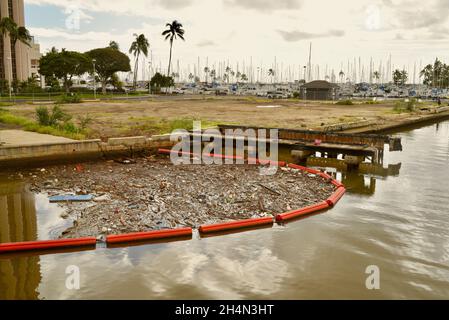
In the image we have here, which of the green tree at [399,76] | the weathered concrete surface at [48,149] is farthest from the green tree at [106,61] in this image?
the green tree at [399,76]

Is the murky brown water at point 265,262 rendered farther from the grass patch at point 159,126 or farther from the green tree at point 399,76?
the green tree at point 399,76

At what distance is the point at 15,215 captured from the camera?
533 inches

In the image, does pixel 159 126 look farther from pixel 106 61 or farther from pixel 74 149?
pixel 106 61

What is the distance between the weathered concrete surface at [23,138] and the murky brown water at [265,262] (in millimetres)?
8372

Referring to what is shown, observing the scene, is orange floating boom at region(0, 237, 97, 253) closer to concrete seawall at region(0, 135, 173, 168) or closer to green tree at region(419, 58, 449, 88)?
concrete seawall at region(0, 135, 173, 168)

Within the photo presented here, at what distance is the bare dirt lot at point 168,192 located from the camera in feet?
40.9

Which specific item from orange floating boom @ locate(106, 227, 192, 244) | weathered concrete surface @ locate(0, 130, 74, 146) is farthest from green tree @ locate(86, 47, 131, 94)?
orange floating boom @ locate(106, 227, 192, 244)

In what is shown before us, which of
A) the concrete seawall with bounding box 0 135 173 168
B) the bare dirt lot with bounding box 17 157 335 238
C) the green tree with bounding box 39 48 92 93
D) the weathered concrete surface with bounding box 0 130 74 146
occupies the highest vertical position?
the green tree with bounding box 39 48 92 93

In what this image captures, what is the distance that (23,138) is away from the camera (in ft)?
78.1

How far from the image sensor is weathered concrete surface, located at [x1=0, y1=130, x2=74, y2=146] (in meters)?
22.1

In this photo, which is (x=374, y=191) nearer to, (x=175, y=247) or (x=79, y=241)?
(x=175, y=247)

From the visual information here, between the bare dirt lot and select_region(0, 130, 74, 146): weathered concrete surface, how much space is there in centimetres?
318
